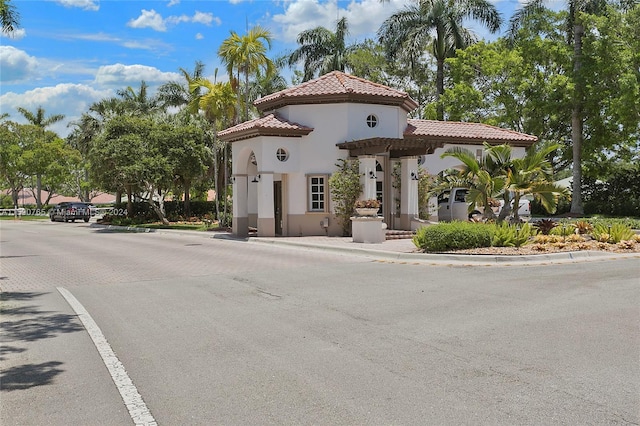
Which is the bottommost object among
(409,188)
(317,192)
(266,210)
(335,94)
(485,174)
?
(266,210)

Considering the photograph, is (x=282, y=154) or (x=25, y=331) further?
(x=282, y=154)

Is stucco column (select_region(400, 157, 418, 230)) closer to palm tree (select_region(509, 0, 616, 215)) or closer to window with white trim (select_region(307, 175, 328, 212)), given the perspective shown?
window with white trim (select_region(307, 175, 328, 212))

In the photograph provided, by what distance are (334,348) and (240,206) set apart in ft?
65.5

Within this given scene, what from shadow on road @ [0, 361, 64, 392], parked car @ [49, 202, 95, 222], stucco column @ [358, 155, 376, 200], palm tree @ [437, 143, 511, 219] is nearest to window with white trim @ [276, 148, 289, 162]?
stucco column @ [358, 155, 376, 200]

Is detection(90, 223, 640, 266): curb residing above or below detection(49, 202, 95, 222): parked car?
below

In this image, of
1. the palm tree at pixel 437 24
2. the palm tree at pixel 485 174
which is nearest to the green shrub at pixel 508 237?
the palm tree at pixel 485 174

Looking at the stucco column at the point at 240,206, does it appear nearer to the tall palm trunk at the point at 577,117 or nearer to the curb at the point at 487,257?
the curb at the point at 487,257

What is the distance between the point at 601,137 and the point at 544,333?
3221cm

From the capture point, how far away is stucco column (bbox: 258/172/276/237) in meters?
23.1

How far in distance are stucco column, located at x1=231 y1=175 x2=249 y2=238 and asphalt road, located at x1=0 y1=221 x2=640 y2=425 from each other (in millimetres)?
13389

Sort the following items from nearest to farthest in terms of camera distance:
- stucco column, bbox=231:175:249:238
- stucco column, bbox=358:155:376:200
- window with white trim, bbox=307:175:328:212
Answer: stucco column, bbox=358:155:376:200 → window with white trim, bbox=307:175:328:212 → stucco column, bbox=231:175:249:238

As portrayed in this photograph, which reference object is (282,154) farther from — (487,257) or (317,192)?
(487,257)

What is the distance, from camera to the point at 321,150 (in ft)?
78.2

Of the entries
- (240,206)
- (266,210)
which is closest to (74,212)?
(240,206)
